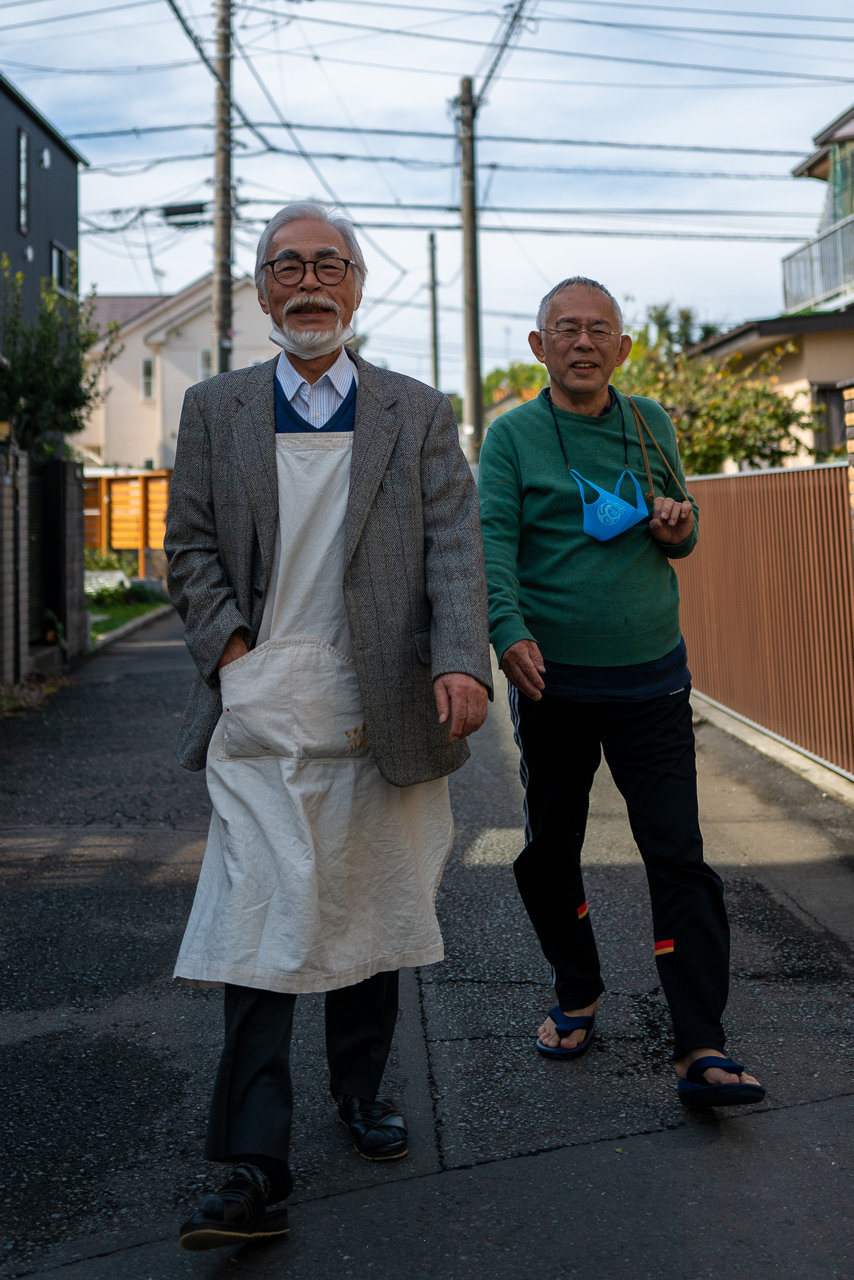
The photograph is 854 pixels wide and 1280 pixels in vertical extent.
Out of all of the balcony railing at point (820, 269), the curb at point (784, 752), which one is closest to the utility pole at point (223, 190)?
the balcony railing at point (820, 269)

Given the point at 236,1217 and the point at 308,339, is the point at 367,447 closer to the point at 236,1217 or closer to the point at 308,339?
the point at 308,339

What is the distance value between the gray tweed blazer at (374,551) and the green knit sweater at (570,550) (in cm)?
40

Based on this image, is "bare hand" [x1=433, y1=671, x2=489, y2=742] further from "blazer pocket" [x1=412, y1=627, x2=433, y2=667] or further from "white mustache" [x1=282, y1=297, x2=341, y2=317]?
"white mustache" [x1=282, y1=297, x2=341, y2=317]

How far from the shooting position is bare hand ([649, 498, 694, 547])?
3361mm


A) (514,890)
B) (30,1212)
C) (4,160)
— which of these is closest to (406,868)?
(30,1212)

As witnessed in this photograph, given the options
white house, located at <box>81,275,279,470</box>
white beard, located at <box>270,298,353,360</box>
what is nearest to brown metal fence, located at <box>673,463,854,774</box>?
white beard, located at <box>270,298,353,360</box>

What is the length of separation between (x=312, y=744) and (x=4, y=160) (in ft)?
61.4

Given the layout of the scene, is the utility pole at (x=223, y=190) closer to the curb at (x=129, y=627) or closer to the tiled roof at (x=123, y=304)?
the curb at (x=129, y=627)

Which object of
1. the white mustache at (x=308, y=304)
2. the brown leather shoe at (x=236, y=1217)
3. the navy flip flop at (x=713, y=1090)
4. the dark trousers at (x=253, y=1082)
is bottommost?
the brown leather shoe at (x=236, y=1217)

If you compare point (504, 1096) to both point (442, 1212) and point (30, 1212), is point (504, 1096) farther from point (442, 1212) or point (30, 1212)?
point (30, 1212)

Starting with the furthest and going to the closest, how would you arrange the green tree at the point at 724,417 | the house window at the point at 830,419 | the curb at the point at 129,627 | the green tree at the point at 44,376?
the house window at the point at 830,419
the curb at the point at 129,627
the green tree at the point at 44,376
the green tree at the point at 724,417

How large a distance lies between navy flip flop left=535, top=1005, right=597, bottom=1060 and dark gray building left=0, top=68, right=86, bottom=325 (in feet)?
57.7

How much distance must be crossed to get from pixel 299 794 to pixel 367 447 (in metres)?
0.76

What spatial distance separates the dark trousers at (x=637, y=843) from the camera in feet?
10.8
